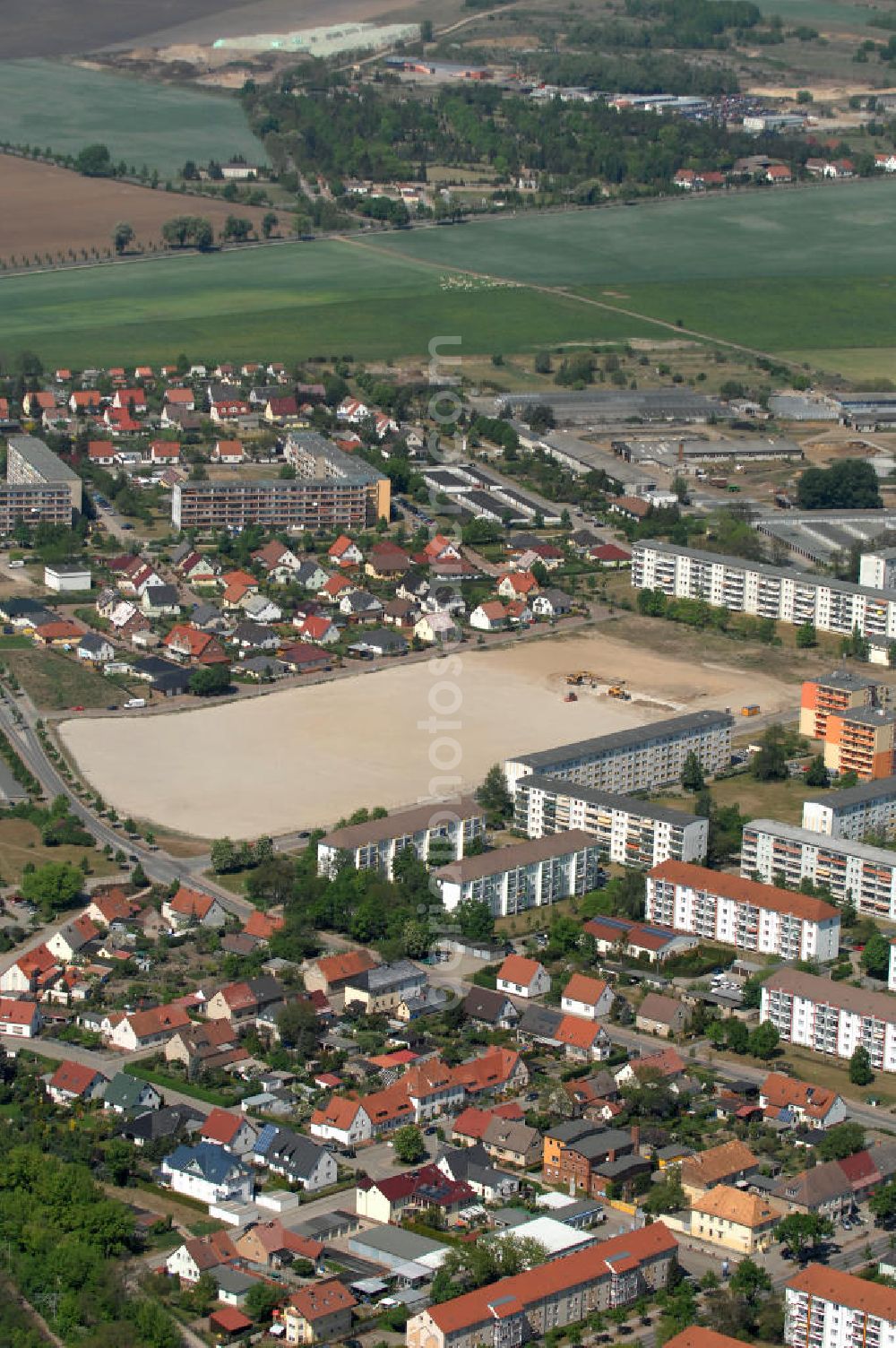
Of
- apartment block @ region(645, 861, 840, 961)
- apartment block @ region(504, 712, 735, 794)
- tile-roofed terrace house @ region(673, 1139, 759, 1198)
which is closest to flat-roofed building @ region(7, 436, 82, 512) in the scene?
apartment block @ region(504, 712, 735, 794)

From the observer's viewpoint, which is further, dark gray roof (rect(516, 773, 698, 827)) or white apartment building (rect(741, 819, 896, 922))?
dark gray roof (rect(516, 773, 698, 827))

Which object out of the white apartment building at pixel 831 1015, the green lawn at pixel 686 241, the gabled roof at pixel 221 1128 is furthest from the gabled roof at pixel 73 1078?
the green lawn at pixel 686 241

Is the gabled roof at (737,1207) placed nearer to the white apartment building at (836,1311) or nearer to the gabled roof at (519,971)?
the white apartment building at (836,1311)

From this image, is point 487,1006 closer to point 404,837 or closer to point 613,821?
point 404,837

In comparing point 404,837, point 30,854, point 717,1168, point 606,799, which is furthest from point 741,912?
point 30,854

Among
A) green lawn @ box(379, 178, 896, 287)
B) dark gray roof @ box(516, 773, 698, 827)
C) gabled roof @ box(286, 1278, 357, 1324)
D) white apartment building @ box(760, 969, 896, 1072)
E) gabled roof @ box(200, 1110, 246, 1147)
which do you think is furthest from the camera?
green lawn @ box(379, 178, 896, 287)

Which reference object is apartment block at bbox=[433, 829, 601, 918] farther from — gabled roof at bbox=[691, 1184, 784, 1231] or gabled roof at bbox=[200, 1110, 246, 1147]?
gabled roof at bbox=[691, 1184, 784, 1231]
